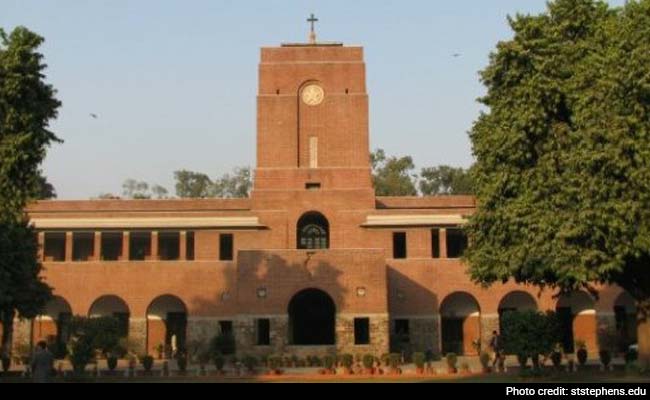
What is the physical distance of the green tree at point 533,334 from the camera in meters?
26.6

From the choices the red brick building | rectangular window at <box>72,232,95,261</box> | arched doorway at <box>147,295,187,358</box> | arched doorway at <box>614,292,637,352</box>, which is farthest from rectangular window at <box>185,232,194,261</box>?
arched doorway at <box>614,292,637,352</box>

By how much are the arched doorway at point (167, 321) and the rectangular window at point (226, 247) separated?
10.2 ft

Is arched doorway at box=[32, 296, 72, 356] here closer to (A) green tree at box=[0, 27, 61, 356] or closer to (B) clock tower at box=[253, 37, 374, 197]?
(B) clock tower at box=[253, 37, 374, 197]

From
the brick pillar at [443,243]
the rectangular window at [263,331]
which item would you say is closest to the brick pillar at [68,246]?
the rectangular window at [263,331]

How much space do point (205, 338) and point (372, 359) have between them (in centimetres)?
1277

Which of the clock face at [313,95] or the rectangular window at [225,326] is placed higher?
the clock face at [313,95]

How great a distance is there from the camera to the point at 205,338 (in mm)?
40812

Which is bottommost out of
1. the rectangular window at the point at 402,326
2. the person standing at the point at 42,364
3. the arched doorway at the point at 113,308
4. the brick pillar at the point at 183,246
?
the person standing at the point at 42,364

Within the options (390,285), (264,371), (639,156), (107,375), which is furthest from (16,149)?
(390,285)

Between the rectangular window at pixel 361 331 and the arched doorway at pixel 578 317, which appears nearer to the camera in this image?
the rectangular window at pixel 361 331

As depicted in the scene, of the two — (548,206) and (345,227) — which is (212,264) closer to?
(345,227)

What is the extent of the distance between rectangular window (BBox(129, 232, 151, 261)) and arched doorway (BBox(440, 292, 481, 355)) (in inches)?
626

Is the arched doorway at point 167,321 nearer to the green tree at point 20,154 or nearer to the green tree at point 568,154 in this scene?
the green tree at point 20,154

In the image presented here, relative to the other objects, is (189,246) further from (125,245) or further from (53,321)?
(53,321)
